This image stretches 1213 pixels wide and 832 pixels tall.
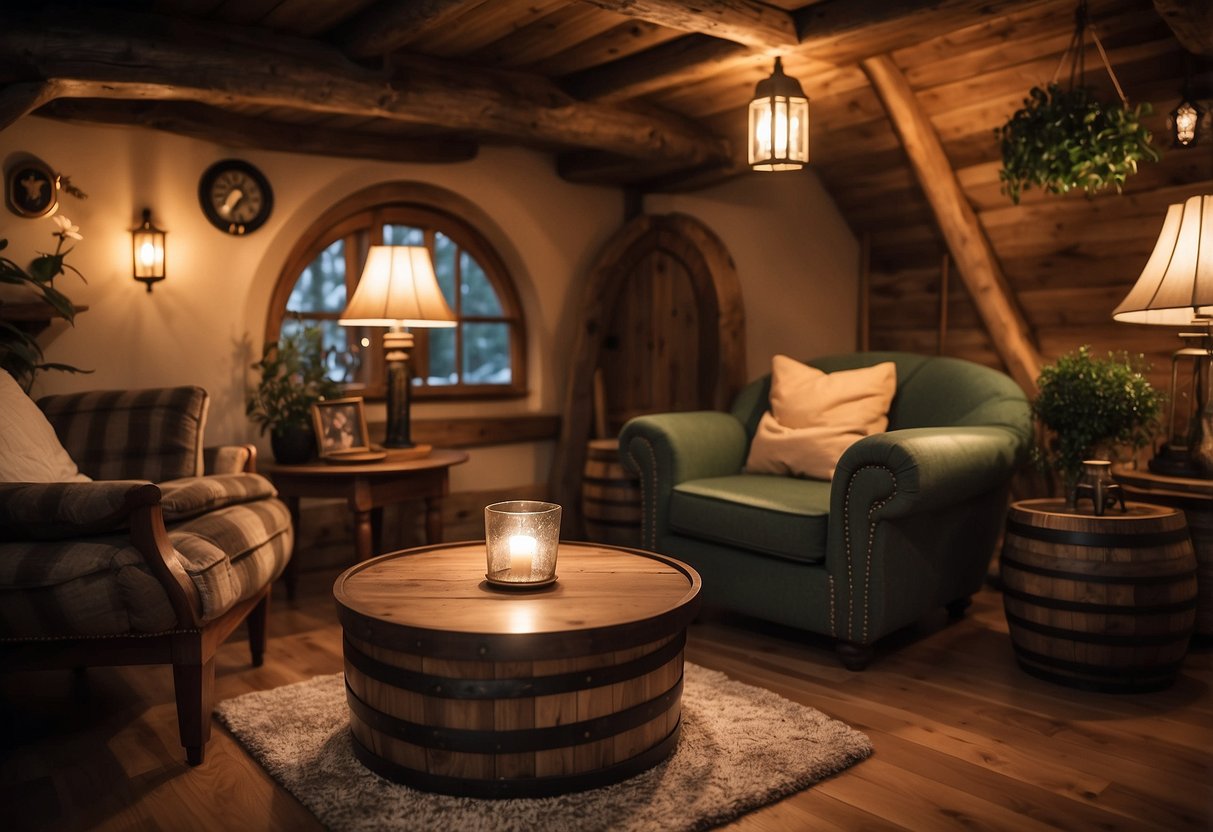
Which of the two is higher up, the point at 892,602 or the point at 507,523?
the point at 507,523

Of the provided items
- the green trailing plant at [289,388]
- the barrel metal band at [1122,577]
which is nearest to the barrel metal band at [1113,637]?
the barrel metal band at [1122,577]

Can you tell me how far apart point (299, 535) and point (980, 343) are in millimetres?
3111

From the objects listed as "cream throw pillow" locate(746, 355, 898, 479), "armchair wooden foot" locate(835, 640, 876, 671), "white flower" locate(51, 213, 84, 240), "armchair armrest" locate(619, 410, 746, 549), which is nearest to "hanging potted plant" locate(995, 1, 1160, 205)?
"cream throw pillow" locate(746, 355, 898, 479)

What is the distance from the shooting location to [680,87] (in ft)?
12.9

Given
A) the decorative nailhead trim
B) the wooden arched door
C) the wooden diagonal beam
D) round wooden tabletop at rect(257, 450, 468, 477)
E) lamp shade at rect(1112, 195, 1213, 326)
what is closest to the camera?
lamp shade at rect(1112, 195, 1213, 326)

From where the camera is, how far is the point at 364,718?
2020mm

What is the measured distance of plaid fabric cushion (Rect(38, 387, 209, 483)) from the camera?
2791 millimetres

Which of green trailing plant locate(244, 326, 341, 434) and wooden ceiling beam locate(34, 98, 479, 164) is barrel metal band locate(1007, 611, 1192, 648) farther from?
wooden ceiling beam locate(34, 98, 479, 164)

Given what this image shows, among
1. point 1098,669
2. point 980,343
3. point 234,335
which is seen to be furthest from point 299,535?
point 980,343

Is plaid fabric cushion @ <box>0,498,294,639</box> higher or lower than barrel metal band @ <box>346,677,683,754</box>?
higher

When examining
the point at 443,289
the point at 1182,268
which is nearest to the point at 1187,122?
the point at 1182,268

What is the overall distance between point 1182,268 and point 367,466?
254cm

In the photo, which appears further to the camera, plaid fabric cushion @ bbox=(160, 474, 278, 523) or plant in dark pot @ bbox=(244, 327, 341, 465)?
plant in dark pot @ bbox=(244, 327, 341, 465)

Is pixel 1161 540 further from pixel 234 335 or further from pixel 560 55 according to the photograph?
pixel 234 335
